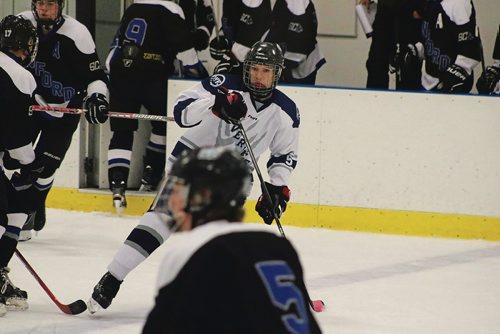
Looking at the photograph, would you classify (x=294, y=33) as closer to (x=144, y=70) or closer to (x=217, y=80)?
(x=144, y=70)

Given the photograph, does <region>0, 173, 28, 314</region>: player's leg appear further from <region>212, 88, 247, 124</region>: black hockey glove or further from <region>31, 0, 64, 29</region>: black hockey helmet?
<region>31, 0, 64, 29</region>: black hockey helmet

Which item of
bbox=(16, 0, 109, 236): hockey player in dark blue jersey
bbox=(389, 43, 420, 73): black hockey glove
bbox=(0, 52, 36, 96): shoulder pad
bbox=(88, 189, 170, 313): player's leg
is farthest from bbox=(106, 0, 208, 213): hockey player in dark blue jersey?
bbox=(0, 52, 36, 96): shoulder pad

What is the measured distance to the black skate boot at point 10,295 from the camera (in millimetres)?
4379

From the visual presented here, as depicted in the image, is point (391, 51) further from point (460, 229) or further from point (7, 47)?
point (7, 47)

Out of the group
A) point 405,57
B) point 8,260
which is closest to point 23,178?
point 8,260

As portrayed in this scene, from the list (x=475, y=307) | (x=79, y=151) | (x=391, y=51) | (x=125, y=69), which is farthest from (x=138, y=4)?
(x=475, y=307)

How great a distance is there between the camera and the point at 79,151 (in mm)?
7000

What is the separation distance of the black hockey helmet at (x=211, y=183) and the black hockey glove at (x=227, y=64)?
4384 millimetres

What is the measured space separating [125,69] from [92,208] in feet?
2.78

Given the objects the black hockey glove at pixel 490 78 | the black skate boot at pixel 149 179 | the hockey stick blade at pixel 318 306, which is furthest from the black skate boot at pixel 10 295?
the black hockey glove at pixel 490 78

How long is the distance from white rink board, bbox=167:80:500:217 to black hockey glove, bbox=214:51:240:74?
1.25 feet

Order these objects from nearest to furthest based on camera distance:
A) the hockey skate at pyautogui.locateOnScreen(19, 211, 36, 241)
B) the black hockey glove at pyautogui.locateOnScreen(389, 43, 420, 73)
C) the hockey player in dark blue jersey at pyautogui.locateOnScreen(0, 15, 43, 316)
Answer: the hockey player in dark blue jersey at pyautogui.locateOnScreen(0, 15, 43, 316) → the hockey skate at pyautogui.locateOnScreen(19, 211, 36, 241) → the black hockey glove at pyautogui.locateOnScreen(389, 43, 420, 73)

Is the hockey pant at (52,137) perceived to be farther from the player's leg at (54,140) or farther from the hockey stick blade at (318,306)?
the hockey stick blade at (318,306)

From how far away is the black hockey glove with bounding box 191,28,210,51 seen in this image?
7.41 m
